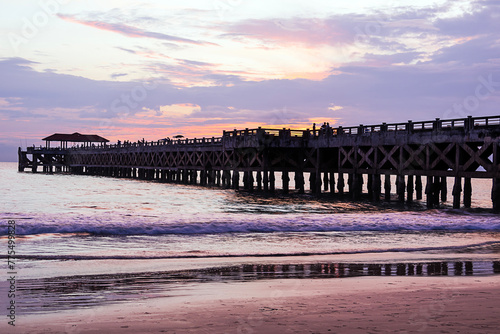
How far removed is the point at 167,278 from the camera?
8.16 meters

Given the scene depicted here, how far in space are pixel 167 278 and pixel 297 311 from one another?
299 cm

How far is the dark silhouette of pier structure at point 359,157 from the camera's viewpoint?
24938 millimetres

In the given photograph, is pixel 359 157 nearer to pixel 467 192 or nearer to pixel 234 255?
pixel 467 192

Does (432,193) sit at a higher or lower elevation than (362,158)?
lower

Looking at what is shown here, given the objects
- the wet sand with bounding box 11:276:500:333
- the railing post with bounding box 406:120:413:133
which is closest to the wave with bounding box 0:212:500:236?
the wet sand with bounding box 11:276:500:333

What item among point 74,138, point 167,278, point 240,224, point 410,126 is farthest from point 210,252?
point 74,138

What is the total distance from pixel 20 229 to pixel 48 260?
18.4ft

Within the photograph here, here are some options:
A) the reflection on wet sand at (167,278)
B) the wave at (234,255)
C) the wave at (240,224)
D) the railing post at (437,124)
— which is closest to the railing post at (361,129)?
the railing post at (437,124)

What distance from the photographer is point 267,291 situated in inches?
281

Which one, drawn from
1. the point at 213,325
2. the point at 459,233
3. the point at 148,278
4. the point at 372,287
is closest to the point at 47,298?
the point at 148,278

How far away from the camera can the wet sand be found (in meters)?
5.18

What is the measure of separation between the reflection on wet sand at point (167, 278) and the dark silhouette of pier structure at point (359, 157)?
639 inches

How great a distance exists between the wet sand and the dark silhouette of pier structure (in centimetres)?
1883

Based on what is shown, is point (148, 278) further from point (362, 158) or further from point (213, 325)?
point (362, 158)
